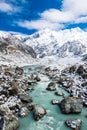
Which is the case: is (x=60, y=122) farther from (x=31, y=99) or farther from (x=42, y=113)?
(x=31, y=99)

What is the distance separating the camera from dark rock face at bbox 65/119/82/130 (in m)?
40.4

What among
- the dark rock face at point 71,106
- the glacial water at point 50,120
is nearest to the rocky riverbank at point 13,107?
the glacial water at point 50,120

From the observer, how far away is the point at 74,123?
41.2 metres

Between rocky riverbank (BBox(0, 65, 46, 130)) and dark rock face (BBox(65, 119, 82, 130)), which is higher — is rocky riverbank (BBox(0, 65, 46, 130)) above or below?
above

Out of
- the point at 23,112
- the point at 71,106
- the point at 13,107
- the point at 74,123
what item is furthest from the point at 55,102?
the point at 74,123

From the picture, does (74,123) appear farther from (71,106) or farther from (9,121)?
(9,121)

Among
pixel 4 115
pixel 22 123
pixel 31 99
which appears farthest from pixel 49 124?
pixel 31 99

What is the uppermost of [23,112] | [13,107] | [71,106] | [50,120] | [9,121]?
[13,107]

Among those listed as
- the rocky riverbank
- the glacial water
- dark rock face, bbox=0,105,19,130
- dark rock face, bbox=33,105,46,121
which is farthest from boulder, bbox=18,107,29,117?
dark rock face, bbox=0,105,19,130

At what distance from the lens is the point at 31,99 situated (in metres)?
54.9

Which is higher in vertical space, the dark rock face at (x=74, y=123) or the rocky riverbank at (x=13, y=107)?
the rocky riverbank at (x=13, y=107)

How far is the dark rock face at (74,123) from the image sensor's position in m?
40.4

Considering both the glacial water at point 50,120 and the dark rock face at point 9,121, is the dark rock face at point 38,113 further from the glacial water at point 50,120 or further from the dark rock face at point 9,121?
the dark rock face at point 9,121

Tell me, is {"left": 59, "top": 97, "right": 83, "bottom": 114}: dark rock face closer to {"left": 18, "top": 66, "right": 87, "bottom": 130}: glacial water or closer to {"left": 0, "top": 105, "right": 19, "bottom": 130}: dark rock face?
{"left": 18, "top": 66, "right": 87, "bottom": 130}: glacial water
